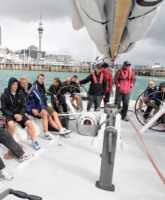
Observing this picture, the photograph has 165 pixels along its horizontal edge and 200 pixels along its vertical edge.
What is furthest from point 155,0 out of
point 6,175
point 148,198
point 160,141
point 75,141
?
point 160,141

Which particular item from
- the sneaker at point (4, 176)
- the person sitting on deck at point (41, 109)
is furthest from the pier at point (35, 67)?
the sneaker at point (4, 176)

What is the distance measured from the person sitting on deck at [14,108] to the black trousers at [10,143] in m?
0.35

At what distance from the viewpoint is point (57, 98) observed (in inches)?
204

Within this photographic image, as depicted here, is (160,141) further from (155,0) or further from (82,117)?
(155,0)

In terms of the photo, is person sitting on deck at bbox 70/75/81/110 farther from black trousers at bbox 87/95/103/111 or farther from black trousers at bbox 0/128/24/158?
black trousers at bbox 0/128/24/158

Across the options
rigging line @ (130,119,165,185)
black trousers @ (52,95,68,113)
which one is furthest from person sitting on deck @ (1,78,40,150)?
black trousers @ (52,95,68,113)

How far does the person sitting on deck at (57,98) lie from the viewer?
16.8 feet

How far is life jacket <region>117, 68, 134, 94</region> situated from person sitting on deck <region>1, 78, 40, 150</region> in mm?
2323

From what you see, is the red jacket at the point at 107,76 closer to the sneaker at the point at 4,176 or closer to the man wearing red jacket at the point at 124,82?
the man wearing red jacket at the point at 124,82

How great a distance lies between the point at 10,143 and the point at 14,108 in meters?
0.61

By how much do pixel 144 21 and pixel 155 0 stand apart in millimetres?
788

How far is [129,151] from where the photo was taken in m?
3.77

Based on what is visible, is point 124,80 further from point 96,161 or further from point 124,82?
point 96,161

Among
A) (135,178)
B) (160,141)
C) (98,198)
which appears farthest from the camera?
(160,141)
